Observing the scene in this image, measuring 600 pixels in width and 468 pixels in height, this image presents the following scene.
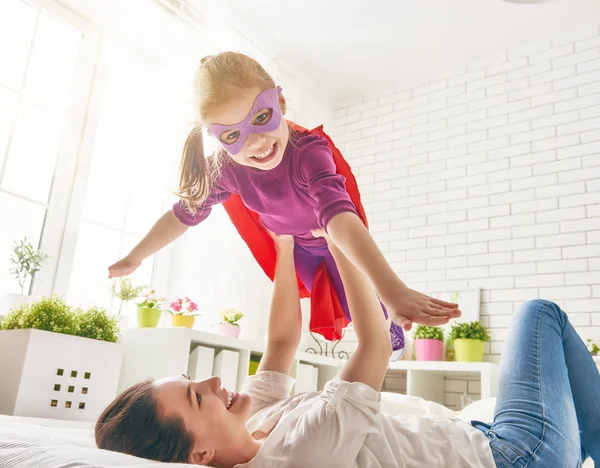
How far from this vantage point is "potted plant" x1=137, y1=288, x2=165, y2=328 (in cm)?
297

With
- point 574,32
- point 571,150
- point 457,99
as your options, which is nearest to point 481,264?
point 571,150

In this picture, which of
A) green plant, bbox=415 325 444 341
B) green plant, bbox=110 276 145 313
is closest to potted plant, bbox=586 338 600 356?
green plant, bbox=415 325 444 341

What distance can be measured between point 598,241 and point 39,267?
3.00 meters

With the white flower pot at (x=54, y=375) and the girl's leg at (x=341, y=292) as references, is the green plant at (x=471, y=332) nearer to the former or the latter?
the girl's leg at (x=341, y=292)

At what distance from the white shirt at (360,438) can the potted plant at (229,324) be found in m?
1.98

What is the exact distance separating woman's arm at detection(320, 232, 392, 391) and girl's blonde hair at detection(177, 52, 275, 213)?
37 cm

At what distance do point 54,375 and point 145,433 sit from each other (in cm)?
123

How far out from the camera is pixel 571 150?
3697mm

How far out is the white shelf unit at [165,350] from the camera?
2.64 meters

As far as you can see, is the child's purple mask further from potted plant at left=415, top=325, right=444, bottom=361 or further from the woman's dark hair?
potted plant at left=415, top=325, right=444, bottom=361

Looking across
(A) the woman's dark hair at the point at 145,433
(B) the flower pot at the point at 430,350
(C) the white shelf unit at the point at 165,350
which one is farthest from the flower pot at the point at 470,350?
(A) the woman's dark hair at the point at 145,433

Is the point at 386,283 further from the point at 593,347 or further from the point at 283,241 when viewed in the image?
the point at 593,347

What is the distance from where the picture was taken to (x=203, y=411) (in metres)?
1.15

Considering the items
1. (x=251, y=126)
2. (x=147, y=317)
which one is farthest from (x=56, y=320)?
(x=251, y=126)
